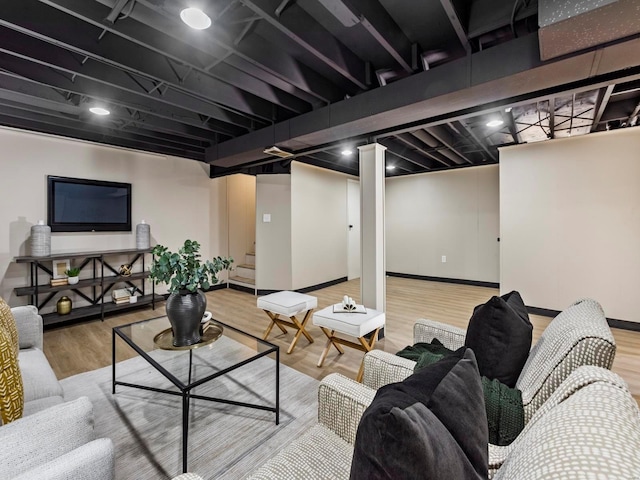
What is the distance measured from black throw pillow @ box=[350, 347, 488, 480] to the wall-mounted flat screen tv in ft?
15.6

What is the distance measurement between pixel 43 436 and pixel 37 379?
90 cm

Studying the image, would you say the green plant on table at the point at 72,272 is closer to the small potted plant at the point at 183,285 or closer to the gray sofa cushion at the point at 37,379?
the gray sofa cushion at the point at 37,379

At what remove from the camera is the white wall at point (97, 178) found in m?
3.59

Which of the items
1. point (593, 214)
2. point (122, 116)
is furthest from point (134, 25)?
point (593, 214)

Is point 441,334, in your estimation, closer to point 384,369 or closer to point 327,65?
point 384,369

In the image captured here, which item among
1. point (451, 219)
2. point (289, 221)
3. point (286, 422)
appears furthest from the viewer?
point (451, 219)

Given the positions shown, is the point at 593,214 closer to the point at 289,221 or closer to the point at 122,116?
the point at 289,221

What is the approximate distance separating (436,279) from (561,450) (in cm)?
642

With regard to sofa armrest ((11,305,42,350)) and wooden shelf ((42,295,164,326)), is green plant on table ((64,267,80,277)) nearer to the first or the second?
wooden shelf ((42,295,164,326))

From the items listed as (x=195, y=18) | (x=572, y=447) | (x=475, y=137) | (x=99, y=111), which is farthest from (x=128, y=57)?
(x=475, y=137)

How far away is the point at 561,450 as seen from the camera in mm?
509

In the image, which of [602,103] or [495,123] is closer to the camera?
[602,103]

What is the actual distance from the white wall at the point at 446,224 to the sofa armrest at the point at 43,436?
6330 millimetres

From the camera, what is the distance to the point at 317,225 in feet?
19.2
